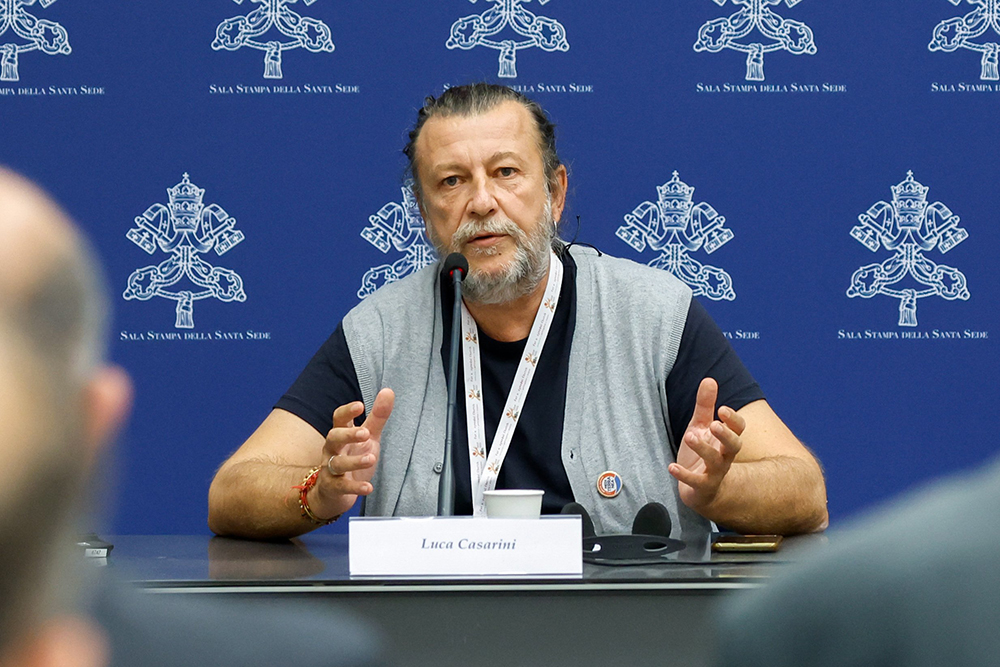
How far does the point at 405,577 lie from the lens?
1.31m

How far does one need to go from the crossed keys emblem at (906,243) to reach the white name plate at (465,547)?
167cm

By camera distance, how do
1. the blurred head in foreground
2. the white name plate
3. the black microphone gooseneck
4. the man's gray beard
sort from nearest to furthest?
1. the blurred head in foreground
2. the white name plate
3. the black microphone gooseneck
4. the man's gray beard

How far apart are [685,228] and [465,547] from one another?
1.62 meters

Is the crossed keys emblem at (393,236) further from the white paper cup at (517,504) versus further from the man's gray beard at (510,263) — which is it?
the white paper cup at (517,504)

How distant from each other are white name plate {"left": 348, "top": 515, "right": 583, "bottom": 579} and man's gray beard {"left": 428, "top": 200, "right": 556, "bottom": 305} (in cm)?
86

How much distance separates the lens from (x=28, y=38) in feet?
9.37

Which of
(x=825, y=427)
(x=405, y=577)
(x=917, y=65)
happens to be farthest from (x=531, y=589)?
(x=917, y=65)

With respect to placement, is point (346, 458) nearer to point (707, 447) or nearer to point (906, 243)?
point (707, 447)

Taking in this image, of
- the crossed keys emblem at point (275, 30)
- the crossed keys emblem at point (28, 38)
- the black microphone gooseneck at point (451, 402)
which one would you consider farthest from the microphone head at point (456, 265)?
the crossed keys emblem at point (28, 38)

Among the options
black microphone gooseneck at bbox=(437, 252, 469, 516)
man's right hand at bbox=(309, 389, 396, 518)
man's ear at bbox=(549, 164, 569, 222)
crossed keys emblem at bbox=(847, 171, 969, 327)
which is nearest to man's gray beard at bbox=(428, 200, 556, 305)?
man's ear at bbox=(549, 164, 569, 222)

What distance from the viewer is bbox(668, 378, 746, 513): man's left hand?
1628mm

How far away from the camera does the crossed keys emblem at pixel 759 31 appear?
276 centimetres

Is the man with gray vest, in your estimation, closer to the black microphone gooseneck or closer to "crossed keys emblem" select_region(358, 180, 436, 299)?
the black microphone gooseneck

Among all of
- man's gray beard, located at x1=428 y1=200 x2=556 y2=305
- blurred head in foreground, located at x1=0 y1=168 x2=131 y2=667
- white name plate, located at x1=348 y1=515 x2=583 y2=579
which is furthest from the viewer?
man's gray beard, located at x1=428 y1=200 x2=556 y2=305
